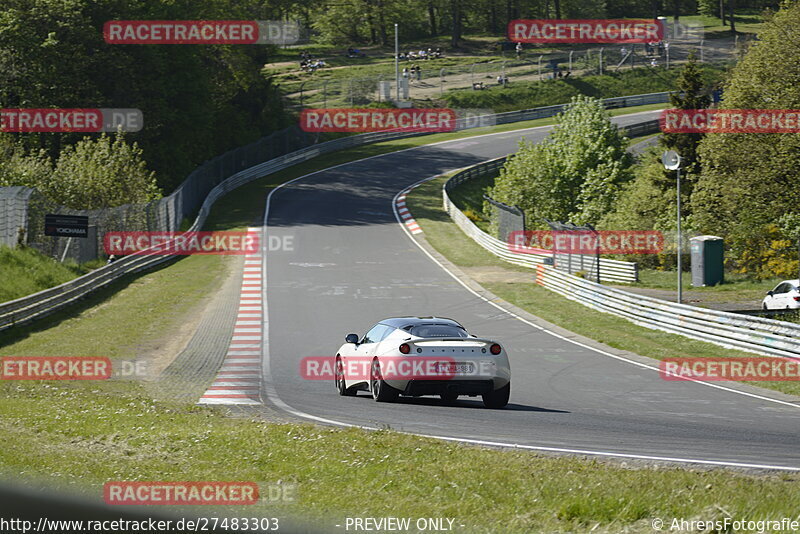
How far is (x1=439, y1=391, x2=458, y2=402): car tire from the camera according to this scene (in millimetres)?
14658

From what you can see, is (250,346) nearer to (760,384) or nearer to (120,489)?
(760,384)

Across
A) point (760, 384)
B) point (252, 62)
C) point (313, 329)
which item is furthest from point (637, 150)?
point (760, 384)

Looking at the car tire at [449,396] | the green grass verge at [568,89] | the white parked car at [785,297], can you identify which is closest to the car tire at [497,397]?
the car tire at [449,396]

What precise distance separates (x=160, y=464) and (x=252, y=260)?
113 feet

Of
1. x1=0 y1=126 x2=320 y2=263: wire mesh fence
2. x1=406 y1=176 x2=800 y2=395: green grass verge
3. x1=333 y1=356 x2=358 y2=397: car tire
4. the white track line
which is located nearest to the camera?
x1=333 y1=356 x2=358 y2=397: car tire

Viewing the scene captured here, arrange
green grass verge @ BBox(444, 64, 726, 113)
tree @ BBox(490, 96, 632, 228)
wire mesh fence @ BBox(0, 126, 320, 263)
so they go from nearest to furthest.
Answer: wire mesh fence @ BBox(0, 126, 320, 263), tree @ BBox(490, 96, 632, 228), green grass verge @ BBox(444, 64, 726, 113)

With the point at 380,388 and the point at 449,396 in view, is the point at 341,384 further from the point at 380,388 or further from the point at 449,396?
the point at 449,396

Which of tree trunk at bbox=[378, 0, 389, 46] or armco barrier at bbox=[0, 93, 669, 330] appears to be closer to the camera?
armco barrier at bbox=[0, 93, 669, 330]

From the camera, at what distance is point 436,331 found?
49.7ft

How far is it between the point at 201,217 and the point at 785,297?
32.8 meters

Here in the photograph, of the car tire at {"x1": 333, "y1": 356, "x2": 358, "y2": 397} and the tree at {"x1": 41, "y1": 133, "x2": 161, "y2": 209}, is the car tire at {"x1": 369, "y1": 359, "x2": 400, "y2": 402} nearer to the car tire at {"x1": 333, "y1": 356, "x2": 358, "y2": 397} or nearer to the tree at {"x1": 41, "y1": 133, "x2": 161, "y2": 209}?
the car tire at {"x1": 333, "y1": 356, "x2": 358, "y2": 397}

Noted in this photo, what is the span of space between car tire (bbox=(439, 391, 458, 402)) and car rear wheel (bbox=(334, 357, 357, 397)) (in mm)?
1713

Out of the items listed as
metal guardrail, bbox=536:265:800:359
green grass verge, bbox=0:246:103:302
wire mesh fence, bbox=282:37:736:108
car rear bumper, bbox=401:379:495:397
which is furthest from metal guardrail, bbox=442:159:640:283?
wire mesh fence, bbox=282:37:736:108

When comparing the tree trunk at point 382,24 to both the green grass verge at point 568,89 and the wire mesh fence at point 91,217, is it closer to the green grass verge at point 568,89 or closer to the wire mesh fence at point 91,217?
the green grass verge at point 568,89
